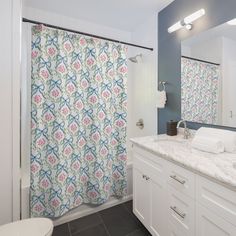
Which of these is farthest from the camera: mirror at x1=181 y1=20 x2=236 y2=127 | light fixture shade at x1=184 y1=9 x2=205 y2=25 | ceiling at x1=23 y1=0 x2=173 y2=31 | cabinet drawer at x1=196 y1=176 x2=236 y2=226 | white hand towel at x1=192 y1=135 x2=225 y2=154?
ceiling at x1=23 y1=0 x2=173 y2=31

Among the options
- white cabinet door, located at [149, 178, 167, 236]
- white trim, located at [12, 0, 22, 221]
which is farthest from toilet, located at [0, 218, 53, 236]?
white cabinet door, located at [149, 178, 167, 236]

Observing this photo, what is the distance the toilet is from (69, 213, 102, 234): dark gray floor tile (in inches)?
27.9

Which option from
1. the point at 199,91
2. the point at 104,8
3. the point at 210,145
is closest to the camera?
the point at 210,145

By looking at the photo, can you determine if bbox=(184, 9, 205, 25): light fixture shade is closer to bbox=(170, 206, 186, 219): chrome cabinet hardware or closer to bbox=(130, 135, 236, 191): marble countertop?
bbox=(130, 135, 236, 191): marble countertop

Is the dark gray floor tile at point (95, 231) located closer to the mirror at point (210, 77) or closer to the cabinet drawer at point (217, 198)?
the cabinet drawer at point (217, 198)

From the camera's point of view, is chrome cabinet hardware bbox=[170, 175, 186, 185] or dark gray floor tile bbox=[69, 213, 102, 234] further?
dark gray floor tile bbox=[69, 213, 102, 234]

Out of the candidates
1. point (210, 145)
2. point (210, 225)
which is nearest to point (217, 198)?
point (210, 225)

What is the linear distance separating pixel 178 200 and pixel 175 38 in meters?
1.65

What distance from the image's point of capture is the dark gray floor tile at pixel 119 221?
1.65 meters

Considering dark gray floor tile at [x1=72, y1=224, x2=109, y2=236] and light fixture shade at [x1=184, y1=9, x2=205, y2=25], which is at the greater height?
light fixture shade at [x1=184, y1=9, x2=205, y2=25]

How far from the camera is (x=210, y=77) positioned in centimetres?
159

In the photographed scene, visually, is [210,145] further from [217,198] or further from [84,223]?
[84,223]

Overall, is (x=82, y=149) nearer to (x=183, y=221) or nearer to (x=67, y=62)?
(x=67, y=62)

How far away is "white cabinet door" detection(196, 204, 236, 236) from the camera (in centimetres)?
81
